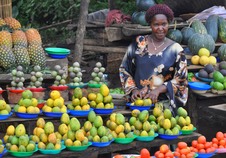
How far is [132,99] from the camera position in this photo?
533cm

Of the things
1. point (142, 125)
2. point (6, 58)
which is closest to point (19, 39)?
point (6, 58)

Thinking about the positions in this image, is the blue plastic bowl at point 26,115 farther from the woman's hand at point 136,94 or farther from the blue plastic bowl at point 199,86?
the blue plastic bowl at point 199,86

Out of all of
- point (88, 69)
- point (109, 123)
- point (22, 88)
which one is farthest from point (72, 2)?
point (109, 123)

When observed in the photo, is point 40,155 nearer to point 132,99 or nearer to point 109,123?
point 109,123

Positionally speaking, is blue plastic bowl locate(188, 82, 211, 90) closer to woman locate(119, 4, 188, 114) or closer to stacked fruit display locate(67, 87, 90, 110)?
woman locate(119, 4, 188, 114)

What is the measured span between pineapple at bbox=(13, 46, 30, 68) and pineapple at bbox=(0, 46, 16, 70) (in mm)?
66

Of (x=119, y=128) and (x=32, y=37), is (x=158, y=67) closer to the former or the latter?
(x=119, y=128)

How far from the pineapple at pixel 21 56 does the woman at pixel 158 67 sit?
167 centimetres

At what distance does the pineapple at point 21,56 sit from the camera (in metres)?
6.53

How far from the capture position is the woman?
Result: 17.2 ft

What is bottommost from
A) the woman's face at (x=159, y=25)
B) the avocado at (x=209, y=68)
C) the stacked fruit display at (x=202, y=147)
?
the stacked fruit display at (x=202, y=147)

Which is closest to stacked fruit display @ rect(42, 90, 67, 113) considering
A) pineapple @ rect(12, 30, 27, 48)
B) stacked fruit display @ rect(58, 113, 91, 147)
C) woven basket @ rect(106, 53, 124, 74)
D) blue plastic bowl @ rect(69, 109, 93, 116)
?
blue plastic bowl @ rect(69, 109, 93, 116)

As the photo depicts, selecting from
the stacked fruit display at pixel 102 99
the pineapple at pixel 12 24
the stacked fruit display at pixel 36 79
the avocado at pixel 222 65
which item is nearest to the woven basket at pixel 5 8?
the pineapple at pixel 12 24

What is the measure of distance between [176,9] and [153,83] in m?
5.05
